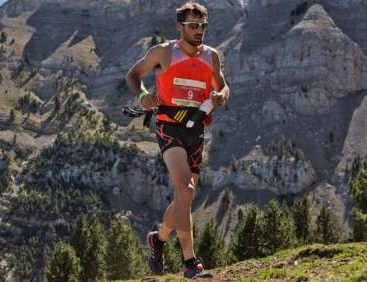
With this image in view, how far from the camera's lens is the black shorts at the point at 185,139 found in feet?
36.9

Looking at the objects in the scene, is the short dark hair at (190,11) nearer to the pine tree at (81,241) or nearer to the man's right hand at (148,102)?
the man's right hand at (148,102)

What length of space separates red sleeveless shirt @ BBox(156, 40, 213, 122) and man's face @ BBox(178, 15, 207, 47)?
0.81 feet

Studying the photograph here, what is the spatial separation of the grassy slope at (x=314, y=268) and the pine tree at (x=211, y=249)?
179 ft

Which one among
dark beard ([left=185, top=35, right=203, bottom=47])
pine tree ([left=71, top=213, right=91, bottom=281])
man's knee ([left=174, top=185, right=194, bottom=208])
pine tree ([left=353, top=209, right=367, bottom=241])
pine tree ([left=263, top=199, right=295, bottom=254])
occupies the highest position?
dark beard ([left=185, top=35, right=203, bottom=47])

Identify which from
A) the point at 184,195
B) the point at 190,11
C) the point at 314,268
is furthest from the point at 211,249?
the point at 190,11

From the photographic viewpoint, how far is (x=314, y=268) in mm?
12125

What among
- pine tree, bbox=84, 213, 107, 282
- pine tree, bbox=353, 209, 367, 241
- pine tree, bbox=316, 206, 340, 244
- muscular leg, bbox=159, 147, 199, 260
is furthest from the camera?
pine tree, bbox=316, 206, 340, 244

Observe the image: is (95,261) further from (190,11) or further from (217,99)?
(190,11)

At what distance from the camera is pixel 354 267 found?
10320 millimetres

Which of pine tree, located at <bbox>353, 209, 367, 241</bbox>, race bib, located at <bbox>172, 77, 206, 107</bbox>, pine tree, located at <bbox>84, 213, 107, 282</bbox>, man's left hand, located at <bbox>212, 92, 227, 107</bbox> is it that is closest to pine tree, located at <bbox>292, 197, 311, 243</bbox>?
pine tree, located at <bbox>353, 209, 367, 241</bbox>

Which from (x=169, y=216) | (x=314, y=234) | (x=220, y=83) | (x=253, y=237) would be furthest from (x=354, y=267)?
(x=314, y=234)

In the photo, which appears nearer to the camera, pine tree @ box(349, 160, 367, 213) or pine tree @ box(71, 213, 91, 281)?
pine tree @ box(349, 160, 367, 213)

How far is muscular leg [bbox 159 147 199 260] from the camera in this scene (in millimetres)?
10930

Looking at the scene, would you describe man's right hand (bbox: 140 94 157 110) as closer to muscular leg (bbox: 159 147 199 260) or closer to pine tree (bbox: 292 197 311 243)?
muscular leg (bbox: 159 147 199 260)
